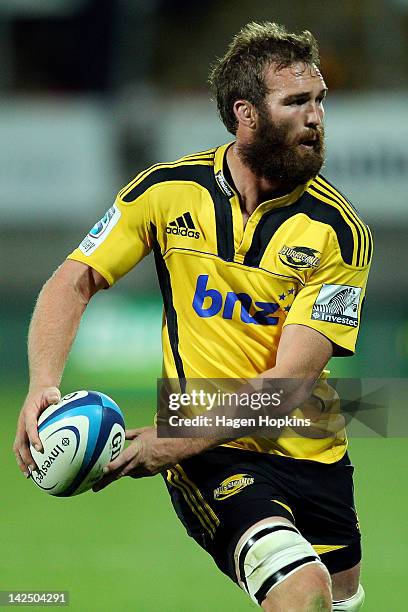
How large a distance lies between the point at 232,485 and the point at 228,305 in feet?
2.24

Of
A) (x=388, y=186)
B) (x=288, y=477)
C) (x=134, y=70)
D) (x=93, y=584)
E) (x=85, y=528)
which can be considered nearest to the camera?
(x=288, y=477)

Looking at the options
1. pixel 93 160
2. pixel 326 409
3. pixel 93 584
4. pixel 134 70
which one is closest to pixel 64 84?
pixel 134 70

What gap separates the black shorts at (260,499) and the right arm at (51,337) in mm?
670

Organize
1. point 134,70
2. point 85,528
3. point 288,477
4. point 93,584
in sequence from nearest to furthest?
point 288,477
point 93,584
point 85,528
point 134,70

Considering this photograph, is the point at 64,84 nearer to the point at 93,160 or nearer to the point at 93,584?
the point at 93,160

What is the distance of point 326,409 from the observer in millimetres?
4973

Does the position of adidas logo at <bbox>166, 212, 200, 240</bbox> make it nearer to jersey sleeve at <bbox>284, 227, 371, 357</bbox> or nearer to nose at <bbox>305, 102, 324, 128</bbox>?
jersey sleeve at <bbox>284, 227, 371, 357</bbox>

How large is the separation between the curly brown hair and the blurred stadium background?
3.76 m

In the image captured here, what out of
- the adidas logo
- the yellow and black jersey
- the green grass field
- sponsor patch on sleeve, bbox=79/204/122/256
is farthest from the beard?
the green grass field

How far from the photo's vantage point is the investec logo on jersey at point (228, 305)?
4.71 m

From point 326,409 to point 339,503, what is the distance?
0.38 metres

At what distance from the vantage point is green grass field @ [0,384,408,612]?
245 inches

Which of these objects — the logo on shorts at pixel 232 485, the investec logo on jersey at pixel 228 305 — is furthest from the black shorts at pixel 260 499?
the investec logo on jersey at pixel 228 305

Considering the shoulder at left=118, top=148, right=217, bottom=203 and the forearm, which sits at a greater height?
the shoulder at left=118, top=148, right=217, bottom=203
